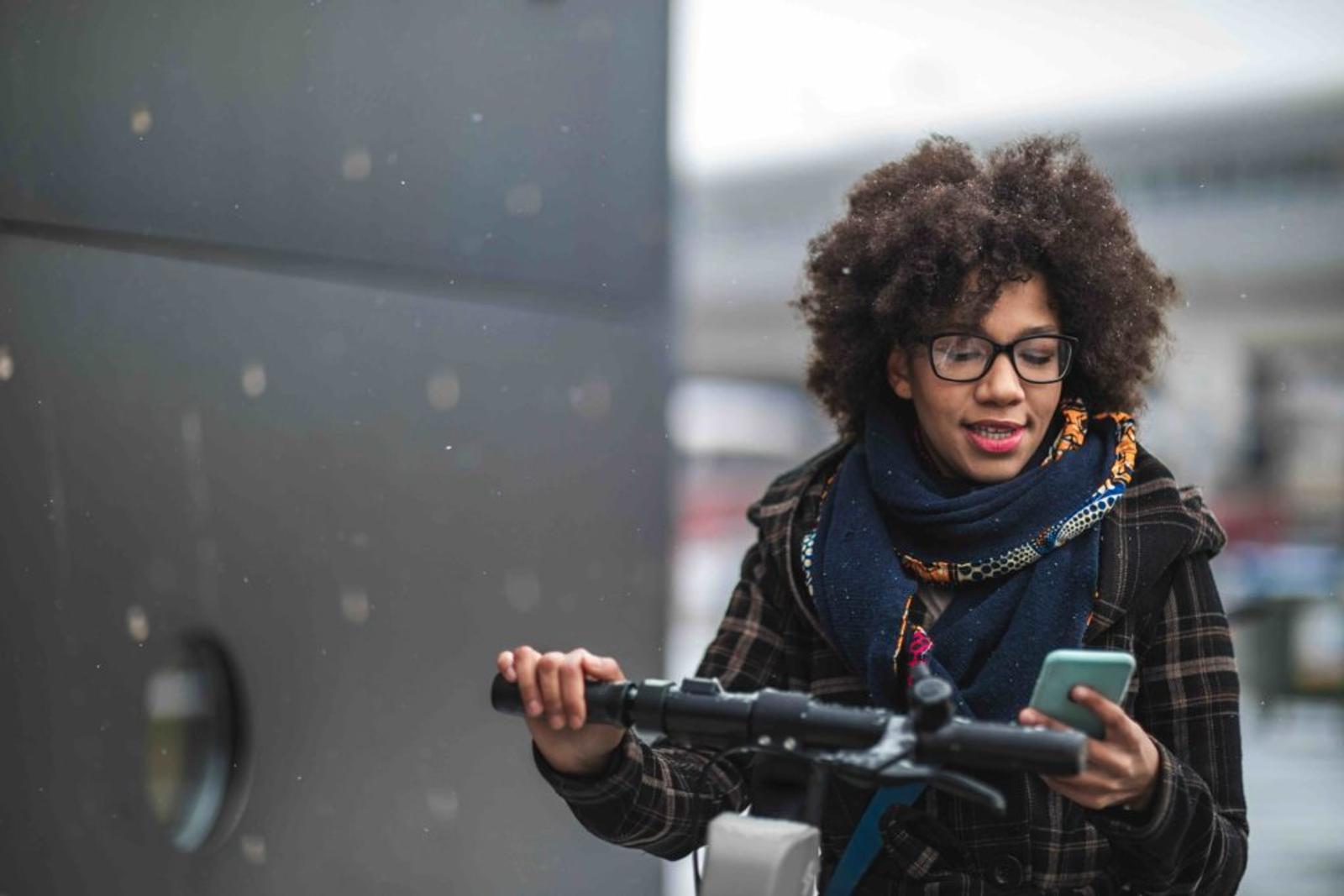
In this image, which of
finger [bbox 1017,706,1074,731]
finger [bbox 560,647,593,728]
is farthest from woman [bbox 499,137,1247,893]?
finger [bbox 1017,706,1074,731]

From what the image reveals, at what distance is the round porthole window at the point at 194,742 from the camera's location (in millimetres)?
2084

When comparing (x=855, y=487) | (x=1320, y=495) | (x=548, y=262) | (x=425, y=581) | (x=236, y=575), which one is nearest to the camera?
(x=855, y=487)

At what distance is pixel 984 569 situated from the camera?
5.94 feet

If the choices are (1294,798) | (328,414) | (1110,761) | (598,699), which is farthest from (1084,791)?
(1294,798)

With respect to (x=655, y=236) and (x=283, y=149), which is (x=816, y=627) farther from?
(x=655, y=236)

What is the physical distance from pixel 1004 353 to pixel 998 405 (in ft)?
0.22

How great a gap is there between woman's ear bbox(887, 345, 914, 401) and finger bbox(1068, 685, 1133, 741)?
0.66m

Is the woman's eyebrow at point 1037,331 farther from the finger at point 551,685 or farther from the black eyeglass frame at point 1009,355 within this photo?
the finger at point 551,685

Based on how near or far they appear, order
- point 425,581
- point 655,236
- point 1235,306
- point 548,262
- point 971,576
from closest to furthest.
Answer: point 971,576, point 425,581, point 548,262, point 655,236, point 1235,306

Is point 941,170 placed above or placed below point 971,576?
above

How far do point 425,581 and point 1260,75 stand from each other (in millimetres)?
10671

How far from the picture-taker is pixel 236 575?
215 centimetres

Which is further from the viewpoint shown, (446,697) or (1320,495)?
(1320,495)

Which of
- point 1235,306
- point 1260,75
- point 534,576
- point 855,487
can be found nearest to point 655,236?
point 534,576
